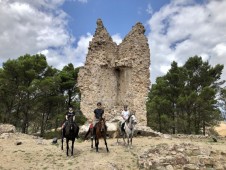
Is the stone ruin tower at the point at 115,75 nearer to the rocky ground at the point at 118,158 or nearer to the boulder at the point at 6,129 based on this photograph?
the boulder at the point at 6,129

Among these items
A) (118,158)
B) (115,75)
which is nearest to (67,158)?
(118,158)

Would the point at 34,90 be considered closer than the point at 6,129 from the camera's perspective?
No

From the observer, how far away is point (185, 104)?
99.8ft

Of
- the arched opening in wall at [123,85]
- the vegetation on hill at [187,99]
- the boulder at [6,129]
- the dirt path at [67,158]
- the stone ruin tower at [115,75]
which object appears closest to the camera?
the dirt path at [67,158]

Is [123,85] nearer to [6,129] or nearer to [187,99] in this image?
[187,99]

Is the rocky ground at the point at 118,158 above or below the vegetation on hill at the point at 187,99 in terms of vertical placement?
below

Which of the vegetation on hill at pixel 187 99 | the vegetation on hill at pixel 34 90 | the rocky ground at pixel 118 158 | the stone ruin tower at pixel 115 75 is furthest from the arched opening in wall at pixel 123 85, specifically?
the rocky ground at pixel 118 158

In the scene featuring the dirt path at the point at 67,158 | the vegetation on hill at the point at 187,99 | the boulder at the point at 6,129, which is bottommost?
the dirt path at the point at 67,158

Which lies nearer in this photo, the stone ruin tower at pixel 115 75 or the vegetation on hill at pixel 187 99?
the stone ruin tower at pixel 115 75

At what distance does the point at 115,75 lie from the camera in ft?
82.8

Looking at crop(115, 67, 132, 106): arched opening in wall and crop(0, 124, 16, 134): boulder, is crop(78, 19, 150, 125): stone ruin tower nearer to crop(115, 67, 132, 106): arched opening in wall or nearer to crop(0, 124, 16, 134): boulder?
crop(115, 67, 132, 106): arched opening in wall

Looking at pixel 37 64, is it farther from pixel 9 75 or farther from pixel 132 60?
pixel 132 60

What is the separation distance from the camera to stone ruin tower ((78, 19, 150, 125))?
23344mm

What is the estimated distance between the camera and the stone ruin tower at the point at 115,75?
23344 millimetres
